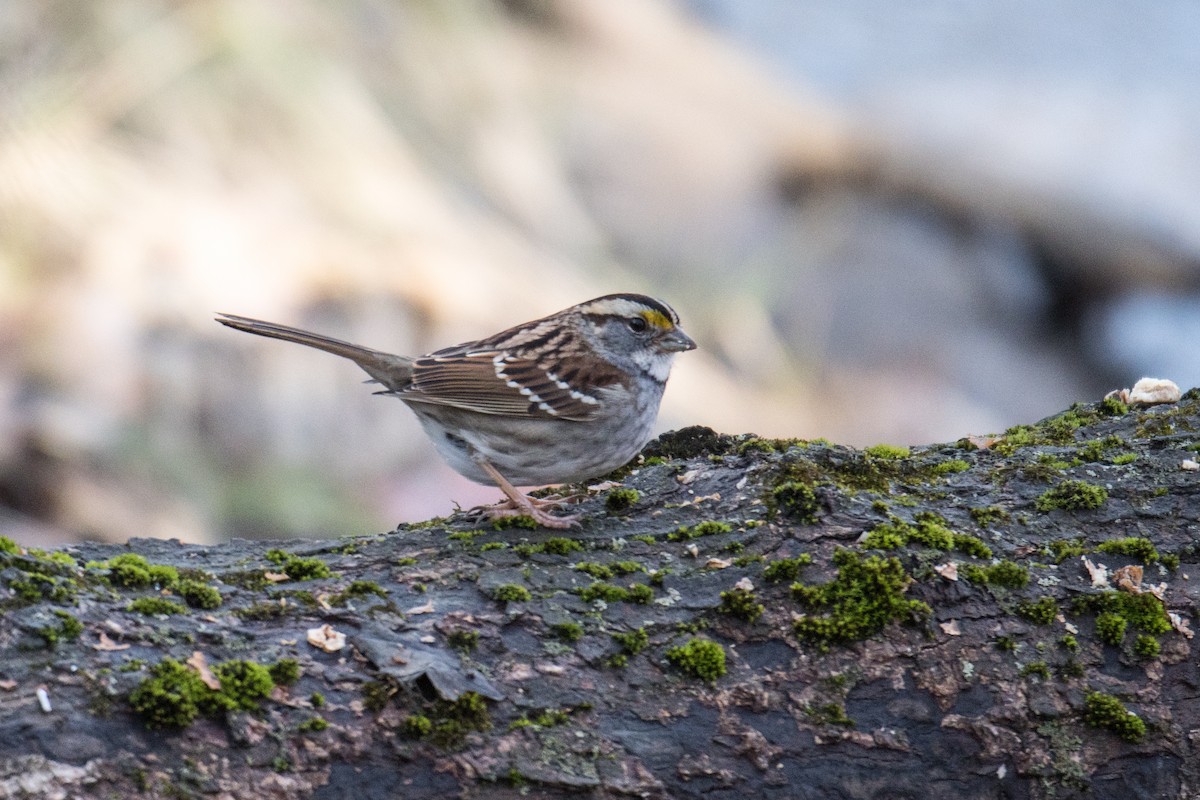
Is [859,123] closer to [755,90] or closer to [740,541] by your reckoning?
[755,90]

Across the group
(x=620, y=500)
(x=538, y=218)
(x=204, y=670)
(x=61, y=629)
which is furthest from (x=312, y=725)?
(x=538, y=218)

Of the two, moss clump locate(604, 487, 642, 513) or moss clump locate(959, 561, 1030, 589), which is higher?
moss clump locate(604, 487, 642, 513)

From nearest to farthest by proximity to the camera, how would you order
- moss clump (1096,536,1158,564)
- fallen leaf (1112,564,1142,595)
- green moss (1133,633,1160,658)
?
green moss (1133,633,1160,658) → fallen leaf (1112,564,1142,595) → moss clump (1096,536,1158,564)

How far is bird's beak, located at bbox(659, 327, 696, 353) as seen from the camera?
4762 millimetres

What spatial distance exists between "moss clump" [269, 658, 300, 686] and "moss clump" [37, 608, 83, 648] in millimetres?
398

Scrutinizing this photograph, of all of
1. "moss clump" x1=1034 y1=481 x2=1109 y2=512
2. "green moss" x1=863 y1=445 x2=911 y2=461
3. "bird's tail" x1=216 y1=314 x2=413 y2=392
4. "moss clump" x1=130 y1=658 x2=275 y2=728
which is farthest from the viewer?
"bird's tail" x1=216 y1=314 x2=413 y2=392

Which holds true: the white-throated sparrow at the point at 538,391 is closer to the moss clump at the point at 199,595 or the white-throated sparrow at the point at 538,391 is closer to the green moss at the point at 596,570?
the green moss at the point at 596,570

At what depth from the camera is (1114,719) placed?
3045mm

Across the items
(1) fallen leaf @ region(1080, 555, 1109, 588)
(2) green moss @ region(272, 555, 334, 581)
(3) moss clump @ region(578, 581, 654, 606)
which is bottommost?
(2) green moss @ region(272, 555, 334, 581)

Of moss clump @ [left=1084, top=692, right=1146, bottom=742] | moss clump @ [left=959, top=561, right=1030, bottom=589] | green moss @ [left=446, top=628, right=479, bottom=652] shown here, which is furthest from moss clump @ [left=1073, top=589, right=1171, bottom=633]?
green moss @ [left=446, top=628, right=479, bottom=652]

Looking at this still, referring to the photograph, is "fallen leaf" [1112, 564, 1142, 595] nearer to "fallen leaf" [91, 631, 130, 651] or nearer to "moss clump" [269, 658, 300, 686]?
"moss clump" [269, 658, 300, 686]

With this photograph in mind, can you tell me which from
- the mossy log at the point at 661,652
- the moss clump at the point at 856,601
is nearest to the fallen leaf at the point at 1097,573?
the mossy log at the point at 661,652

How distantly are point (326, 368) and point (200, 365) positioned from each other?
0.86m

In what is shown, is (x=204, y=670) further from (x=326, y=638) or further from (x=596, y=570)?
(x=596, y=570)
